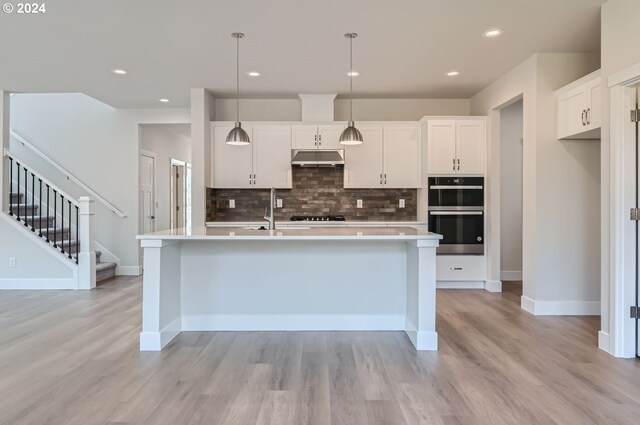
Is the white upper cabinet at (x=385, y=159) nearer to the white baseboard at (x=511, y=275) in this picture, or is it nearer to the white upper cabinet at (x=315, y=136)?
the white upper cabinet at (x=315, y=136)

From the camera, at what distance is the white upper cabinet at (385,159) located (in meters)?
5.83

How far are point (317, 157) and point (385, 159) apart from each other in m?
0.99

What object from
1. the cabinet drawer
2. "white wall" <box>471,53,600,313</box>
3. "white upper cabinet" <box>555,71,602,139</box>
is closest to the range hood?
the cabinet drawer

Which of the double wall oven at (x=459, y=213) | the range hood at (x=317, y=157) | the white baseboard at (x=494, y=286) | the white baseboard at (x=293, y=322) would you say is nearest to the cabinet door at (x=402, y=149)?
the double wall oven at (x=459, y=213)

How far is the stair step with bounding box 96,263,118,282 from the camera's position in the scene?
6062 millimetres

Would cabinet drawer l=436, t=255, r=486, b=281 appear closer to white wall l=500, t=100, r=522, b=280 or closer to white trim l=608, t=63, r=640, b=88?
white wall l=500, t=100, r=522, b=280

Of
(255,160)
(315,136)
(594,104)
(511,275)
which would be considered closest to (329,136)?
(315,136)

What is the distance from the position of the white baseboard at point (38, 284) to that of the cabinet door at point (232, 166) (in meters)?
2.35

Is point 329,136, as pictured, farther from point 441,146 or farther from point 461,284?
point 461,284

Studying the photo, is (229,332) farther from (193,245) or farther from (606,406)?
(606,406)

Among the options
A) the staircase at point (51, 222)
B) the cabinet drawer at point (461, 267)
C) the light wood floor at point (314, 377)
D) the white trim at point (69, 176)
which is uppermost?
the white trim at point (69, 176)

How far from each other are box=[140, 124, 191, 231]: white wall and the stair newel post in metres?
1.72

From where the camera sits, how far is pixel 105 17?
3428mm

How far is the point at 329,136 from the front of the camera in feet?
19.1
